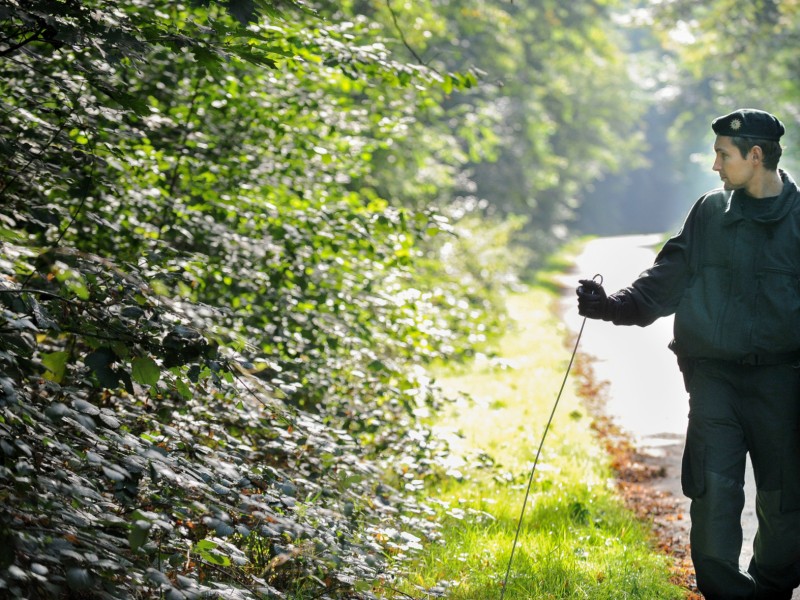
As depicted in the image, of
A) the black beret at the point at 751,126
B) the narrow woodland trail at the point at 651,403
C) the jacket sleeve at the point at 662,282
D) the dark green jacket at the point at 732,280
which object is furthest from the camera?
the narrow woodland trail at the point at 651,403

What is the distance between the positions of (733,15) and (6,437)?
2433 centimetres

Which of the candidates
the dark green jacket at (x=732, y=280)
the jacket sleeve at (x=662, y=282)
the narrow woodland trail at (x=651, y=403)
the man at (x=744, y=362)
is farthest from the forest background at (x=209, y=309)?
the narrow woodland trail at (x=651, y=403)

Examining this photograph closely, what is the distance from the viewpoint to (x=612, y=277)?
89.7 ft

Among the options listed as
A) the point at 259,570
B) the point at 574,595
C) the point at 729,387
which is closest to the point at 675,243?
the point at 729,387

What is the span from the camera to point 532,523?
18.5ft

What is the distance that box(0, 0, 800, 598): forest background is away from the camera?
2879mm

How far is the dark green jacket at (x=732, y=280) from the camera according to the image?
12.5ft

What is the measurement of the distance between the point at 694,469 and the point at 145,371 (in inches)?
94.4

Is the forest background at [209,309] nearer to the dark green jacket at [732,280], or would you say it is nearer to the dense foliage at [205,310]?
the dense foliage at [205,310]

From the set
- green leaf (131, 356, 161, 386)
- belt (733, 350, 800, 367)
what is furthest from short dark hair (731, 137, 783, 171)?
green leaf (131, 356, 161, 386)

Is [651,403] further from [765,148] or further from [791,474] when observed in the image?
[765,148]

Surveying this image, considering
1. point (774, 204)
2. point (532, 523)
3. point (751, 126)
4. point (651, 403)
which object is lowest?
point (532, 523)

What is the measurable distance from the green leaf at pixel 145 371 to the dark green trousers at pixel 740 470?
237 cm

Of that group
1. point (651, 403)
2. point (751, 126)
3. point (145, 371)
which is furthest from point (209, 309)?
point (651, 403)
